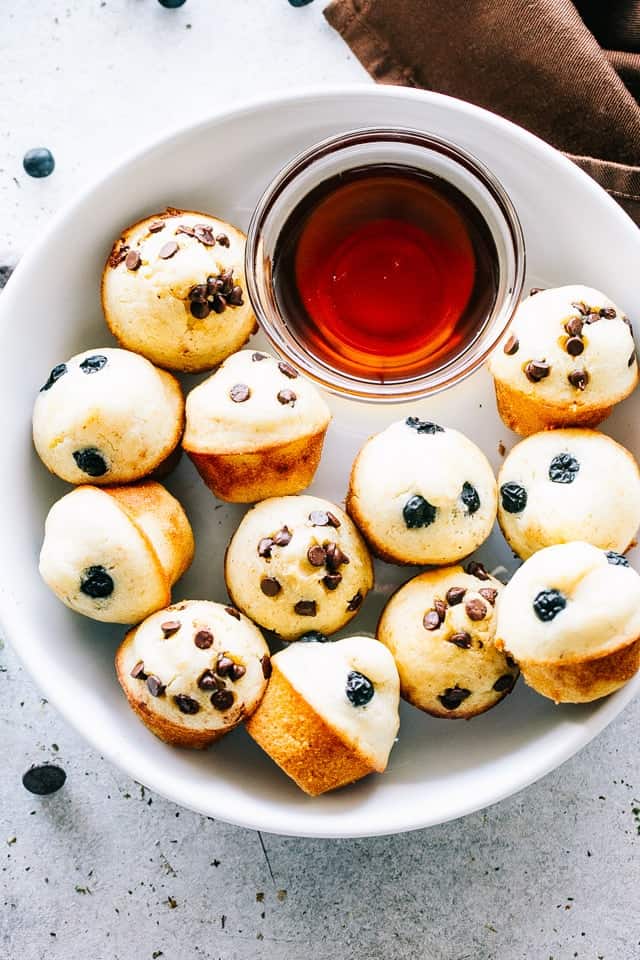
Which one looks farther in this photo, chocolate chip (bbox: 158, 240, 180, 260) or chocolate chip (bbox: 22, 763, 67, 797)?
chocolate chip (bbox: 22, 763, 67, 797)

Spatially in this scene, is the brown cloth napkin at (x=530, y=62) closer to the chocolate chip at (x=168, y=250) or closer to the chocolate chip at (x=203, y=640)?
the chocolate chip at (x=168, y=250)

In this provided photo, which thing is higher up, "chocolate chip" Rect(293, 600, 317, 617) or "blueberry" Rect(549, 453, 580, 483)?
"blueberry" Rect(549, 453, 580, 483)

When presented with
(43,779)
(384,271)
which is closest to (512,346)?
(384,271)

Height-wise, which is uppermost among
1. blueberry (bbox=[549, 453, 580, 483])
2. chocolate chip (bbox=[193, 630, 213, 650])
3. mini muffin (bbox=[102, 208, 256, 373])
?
mini muffin (bbox=[102, 208, 256, 373])

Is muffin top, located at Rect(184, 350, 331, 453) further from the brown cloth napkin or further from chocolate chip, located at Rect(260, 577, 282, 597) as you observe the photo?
the brown cloth napkin

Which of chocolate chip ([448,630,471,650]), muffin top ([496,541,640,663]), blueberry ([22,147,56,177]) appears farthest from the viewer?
blueberry ([22,147,56,177])

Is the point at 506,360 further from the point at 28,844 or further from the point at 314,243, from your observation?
the point at 28,844

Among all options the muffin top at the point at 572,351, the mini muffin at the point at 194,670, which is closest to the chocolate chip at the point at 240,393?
the mini muffin at the point at 194,670

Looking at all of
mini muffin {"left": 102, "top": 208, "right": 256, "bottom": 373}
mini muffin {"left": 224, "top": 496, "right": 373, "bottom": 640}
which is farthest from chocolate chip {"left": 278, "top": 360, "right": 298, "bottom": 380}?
mini muffin {"left": 224, "top": 496, "right": 373, "bottom": 640}
